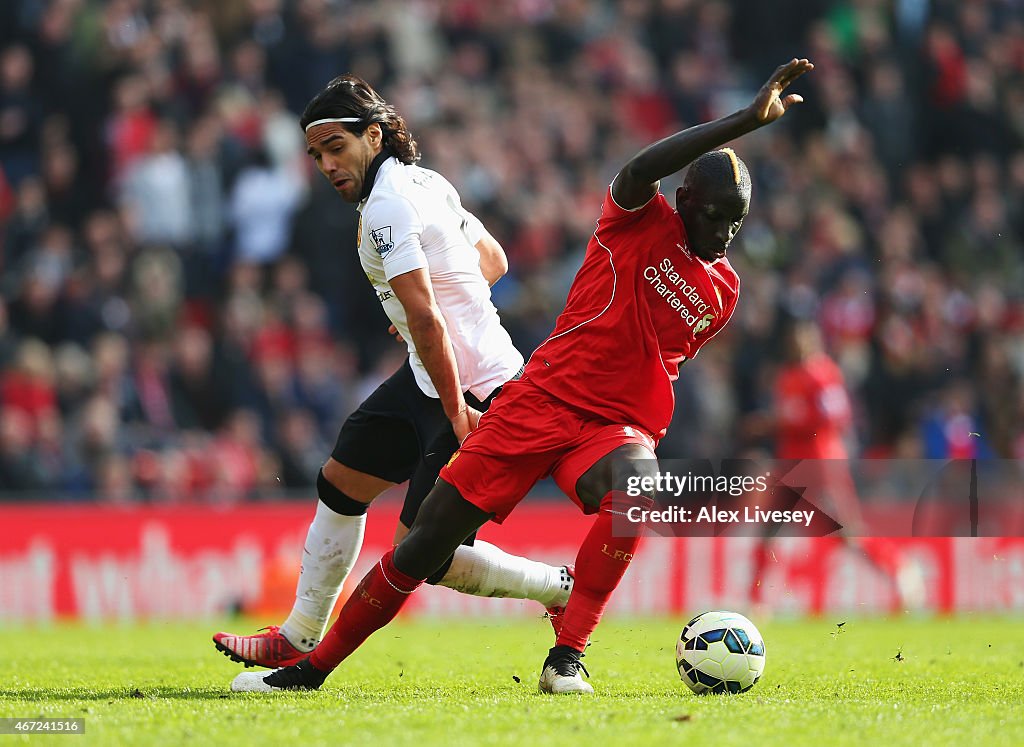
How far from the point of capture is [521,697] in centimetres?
618

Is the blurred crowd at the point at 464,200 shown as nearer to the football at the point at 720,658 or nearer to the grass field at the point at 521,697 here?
the grass field at the point at 521,697

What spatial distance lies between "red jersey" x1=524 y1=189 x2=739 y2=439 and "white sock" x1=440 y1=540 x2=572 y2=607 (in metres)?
1.05

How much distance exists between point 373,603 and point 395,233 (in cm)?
153

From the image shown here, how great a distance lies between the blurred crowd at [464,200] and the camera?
46.0ft

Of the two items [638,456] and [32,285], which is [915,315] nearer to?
[32,285]

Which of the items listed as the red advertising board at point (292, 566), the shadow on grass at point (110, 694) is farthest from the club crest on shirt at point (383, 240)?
the red advertising board at point (292, 566)

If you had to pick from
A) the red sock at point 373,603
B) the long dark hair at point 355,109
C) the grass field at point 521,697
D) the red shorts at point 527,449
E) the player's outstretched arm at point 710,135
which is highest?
the long dark hair at point 355,109

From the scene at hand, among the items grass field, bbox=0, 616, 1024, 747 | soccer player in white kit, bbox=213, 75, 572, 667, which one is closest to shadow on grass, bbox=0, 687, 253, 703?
grass field, bbox=0, 616, 1024, 747

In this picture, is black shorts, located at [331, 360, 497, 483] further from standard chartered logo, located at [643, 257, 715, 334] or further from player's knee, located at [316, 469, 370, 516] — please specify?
standard chartered logo, located at [643, 257, 715, 334]

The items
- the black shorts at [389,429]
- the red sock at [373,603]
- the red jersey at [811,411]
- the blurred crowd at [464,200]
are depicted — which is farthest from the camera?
the blurred crowd at [464,200]

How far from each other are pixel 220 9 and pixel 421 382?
11916 mm

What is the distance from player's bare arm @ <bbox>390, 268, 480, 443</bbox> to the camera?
246 inches

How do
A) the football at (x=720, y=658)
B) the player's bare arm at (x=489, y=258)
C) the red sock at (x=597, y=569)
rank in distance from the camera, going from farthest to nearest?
the player's bare arm at (x=489, y=258) → the football at (x=720, y=658) → the red sock at (x=597, y=569)

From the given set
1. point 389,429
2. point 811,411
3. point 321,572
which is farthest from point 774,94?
point 811,411
